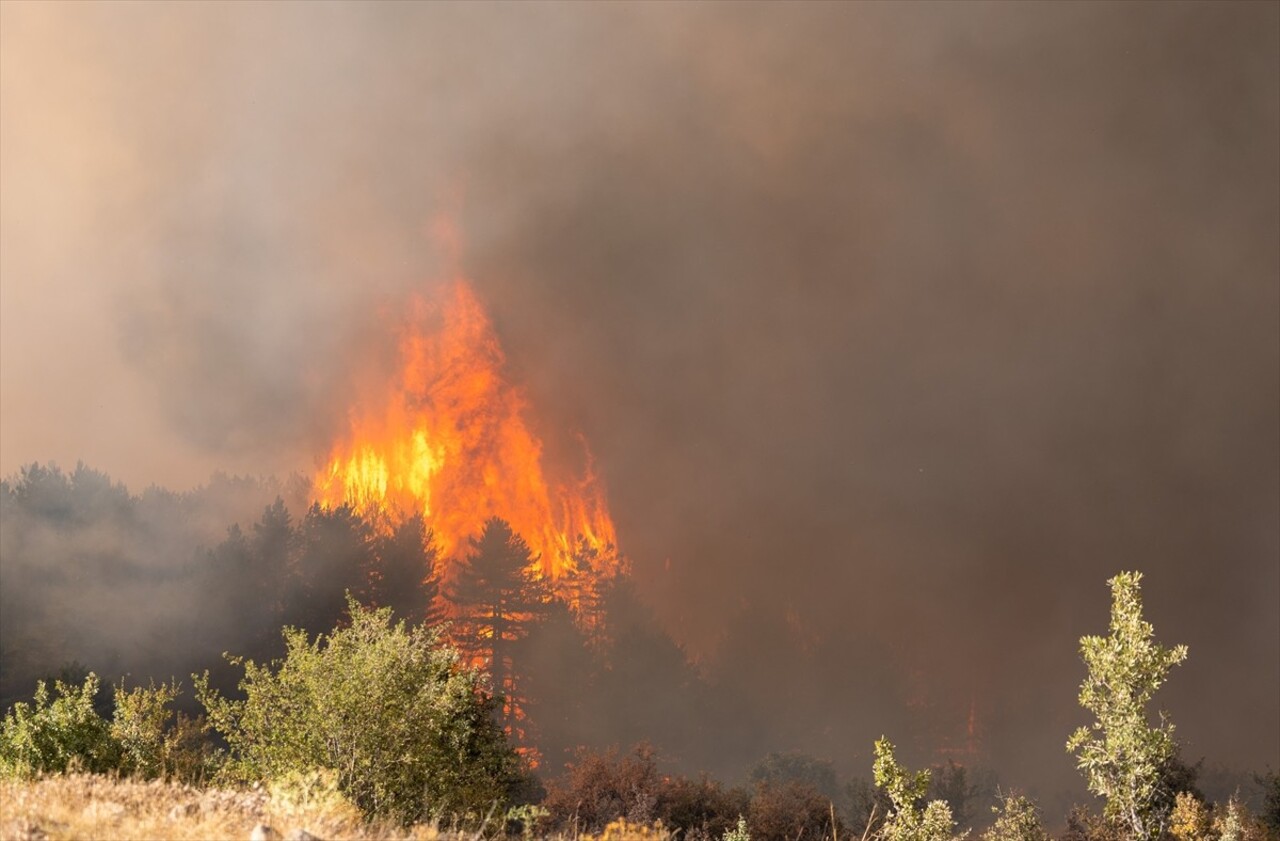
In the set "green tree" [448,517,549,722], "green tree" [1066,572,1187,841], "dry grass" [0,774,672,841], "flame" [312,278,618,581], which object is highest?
"flame" [312,278,618,581]

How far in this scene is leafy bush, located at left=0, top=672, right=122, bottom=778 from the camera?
24.7 metres

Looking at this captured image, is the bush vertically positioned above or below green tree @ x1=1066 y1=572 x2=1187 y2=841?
below

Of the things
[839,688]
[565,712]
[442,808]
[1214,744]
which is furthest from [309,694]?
[1214,744]

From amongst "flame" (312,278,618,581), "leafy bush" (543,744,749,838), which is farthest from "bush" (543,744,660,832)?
"flame" (312,278,618,581)

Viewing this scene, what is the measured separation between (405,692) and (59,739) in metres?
10.5

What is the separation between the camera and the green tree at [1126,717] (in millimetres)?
25062

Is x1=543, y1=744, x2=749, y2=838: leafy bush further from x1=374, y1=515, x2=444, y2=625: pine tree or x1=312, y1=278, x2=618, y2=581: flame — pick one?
x1=312, y1=278, x2=618, y2=581: flame

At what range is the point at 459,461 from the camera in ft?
515

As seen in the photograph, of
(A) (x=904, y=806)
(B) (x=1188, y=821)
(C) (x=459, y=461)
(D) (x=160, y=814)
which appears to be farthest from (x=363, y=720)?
(C) (x=459, y=461)

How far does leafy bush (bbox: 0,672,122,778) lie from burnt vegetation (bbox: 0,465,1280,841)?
9 cm

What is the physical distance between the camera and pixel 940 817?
29453mm

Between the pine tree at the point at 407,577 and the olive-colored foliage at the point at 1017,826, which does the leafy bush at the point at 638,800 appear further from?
the pine tree at the point at 407,577

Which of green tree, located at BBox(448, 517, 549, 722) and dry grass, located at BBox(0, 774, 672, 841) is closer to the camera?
dry grass, located at BBox(0, 774, 672, 841)

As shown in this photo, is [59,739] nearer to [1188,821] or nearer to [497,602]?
[1188,821]
